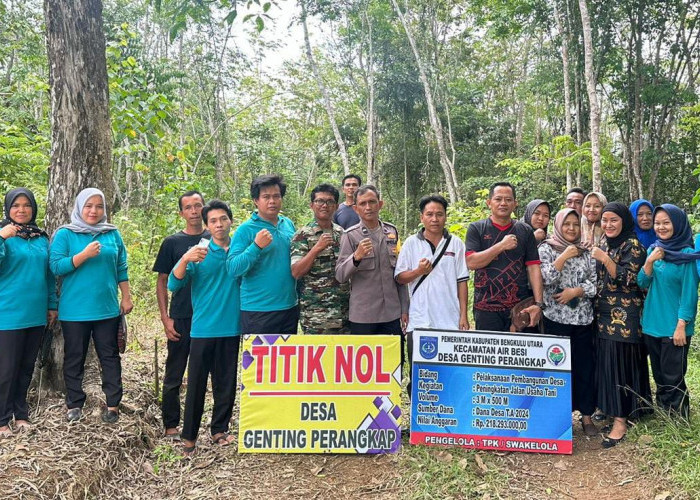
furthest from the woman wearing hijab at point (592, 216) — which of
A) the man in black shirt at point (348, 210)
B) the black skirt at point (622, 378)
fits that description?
the man in black shirt at point (348, 210)

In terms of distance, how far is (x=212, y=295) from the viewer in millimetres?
3420

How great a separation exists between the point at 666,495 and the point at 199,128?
60.6 ft

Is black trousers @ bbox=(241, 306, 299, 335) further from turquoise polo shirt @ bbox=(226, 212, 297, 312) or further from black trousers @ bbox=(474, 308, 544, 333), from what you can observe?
black trousers @ bbox=(474, 308, 544, 333)

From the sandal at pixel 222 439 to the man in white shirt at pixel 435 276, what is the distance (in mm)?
1423

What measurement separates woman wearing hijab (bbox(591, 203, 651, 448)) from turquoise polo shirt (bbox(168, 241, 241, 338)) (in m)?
2.59

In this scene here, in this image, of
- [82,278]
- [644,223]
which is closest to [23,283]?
[82,278]

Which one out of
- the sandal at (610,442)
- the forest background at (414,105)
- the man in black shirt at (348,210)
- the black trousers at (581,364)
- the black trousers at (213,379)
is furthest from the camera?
the forest background at (414,105)

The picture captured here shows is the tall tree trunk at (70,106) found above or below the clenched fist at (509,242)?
above

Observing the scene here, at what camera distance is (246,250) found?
324cm

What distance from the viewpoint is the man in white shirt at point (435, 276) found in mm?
3539

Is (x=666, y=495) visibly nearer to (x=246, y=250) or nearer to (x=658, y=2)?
(x=246, y=250)

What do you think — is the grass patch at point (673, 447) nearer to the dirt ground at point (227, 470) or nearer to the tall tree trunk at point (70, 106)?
the dirt ground at point (227, 470)

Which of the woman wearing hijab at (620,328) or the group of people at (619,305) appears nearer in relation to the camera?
the group of people at (619,305)

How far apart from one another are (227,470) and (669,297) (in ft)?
10.5
